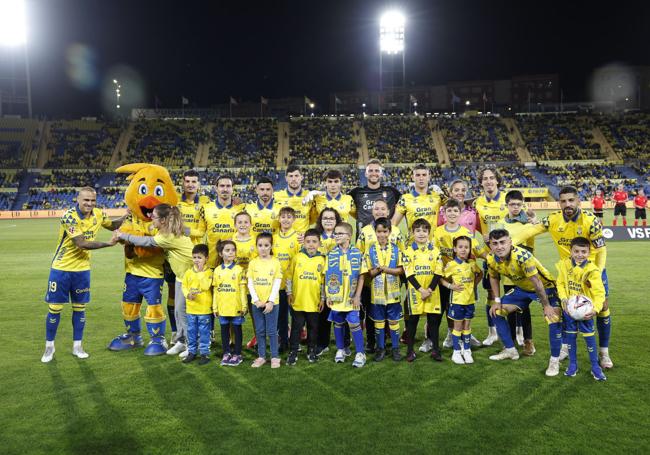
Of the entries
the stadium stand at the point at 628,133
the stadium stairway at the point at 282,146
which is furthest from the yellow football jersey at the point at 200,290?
the stadium stand at the point at 628,133

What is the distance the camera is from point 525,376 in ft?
17.1

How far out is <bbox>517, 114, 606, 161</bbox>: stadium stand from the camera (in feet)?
156

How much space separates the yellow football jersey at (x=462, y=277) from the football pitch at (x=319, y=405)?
0.74 meters

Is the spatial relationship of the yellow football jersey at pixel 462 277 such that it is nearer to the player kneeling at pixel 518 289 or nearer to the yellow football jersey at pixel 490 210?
the player kneeling at pixel 518 289

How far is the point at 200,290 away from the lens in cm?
577

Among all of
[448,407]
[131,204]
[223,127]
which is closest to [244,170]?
[223,127]

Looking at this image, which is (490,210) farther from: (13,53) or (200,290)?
(13,53)

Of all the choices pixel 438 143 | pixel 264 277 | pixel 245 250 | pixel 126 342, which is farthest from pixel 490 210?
pixel 438 143

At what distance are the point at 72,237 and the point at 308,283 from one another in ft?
9.49

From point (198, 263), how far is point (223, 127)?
51.0 meters

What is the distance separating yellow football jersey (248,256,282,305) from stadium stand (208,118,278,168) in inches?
1709

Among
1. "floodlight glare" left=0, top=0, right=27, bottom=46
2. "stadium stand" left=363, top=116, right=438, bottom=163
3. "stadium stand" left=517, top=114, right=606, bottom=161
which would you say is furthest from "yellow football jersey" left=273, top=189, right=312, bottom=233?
"floodlight glare" left=0, top=0, right=27, bottom=46

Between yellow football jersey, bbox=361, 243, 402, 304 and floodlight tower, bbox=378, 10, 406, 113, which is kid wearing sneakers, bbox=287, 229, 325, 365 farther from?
floodlight tower, bbox=378, 10, 406, 113

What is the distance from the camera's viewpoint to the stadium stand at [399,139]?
160 feet
